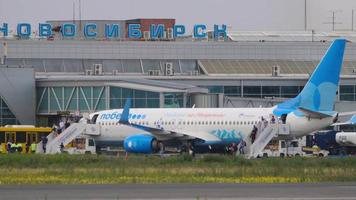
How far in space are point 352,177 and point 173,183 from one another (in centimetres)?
885

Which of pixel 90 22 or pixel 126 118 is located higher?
pixel 90 22

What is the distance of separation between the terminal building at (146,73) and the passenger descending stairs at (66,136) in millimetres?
16113

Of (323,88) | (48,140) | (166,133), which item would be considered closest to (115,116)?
(166,133)

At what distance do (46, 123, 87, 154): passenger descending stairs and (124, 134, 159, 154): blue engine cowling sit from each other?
18.2 ft

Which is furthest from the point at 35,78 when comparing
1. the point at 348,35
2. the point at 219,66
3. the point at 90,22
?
the point at 348,35

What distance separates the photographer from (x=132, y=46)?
12900 cm

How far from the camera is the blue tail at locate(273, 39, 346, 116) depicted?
86.4m

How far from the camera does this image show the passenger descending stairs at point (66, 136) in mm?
91375

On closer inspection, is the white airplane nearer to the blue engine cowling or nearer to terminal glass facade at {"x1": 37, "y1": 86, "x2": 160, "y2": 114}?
the blue engine cowling

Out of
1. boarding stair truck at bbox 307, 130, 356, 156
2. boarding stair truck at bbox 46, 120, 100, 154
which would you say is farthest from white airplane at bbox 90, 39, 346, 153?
boarding stair truck at bbox 307, 130, 356, 156

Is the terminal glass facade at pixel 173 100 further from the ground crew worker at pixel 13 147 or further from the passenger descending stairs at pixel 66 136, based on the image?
the ground crew worker at pixel 13 147

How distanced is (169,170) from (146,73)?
2610 inches

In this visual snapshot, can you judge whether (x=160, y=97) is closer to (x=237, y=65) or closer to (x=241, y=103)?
(x=241, y=103)

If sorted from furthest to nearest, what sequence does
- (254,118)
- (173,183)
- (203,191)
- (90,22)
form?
(90,22) < (254,118) < (173,183) < (203,191)
